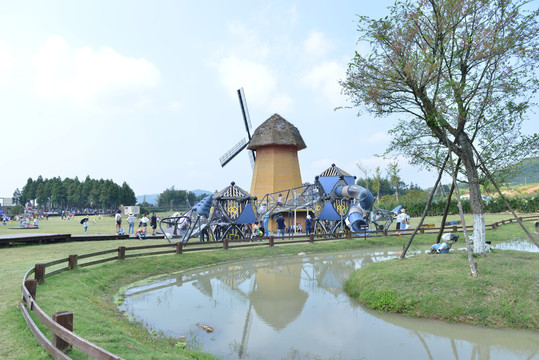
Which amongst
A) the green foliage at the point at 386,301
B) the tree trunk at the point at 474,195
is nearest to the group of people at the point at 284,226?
the tree trunk at the point at 474,195

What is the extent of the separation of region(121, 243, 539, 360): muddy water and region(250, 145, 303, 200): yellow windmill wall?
56.0ft

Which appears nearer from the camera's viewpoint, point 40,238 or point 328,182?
point 40,238

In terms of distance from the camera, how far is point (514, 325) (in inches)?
252

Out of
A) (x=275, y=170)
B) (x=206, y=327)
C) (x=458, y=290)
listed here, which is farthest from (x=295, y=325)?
(x=275, y=170)

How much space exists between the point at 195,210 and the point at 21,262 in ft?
29.2

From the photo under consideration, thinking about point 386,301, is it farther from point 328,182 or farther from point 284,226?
point 328,182

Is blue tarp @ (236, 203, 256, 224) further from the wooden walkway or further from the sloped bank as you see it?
the sloped bank

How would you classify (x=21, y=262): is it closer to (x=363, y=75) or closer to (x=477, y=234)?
(x=363, y=75)

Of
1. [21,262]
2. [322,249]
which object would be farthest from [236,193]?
[21,262]

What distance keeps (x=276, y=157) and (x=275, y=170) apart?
109 centimetres

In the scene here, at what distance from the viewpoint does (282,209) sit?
2420cm

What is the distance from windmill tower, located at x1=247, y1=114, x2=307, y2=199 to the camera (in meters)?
28.3

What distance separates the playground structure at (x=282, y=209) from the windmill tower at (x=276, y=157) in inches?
95.9

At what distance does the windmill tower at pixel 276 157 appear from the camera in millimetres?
28297
